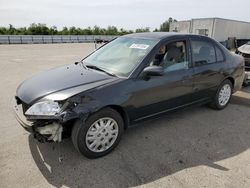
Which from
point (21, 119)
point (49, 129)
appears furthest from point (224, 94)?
point (21, 119)

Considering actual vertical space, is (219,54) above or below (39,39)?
above

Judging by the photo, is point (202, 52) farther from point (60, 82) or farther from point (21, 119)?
point (21, 119)

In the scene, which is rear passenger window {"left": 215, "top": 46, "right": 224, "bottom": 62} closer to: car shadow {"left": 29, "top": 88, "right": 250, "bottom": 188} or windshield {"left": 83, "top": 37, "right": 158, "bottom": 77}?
car shadow {"left": 29, "top": 88, "right": 250, "bottom": 188}

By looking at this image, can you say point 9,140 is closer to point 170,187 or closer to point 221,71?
point 170,187

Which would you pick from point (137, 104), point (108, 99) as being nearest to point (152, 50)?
point (137, 104)

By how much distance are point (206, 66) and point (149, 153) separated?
2034mm

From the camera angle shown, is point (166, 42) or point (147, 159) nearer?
point (147, 159)

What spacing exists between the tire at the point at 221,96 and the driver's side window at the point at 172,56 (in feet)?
4.14

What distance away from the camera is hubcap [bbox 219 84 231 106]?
179 inches

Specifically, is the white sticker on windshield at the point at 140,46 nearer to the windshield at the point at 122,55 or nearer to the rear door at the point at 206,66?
the windshield at the point at 122,55

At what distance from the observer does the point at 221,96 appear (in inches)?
180

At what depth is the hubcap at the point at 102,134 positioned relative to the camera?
2807mm

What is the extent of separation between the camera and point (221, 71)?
4.32m

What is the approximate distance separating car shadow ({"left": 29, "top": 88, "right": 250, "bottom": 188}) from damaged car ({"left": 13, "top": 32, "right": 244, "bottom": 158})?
0.85 feet
